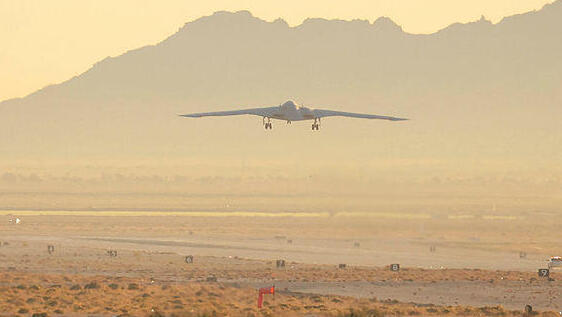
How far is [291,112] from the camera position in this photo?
8969cm

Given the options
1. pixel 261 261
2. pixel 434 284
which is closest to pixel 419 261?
pixel 261 261

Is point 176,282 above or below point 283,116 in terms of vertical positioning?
below

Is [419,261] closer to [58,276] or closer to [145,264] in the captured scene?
[145,264]

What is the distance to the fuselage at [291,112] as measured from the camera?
89250 millimetres

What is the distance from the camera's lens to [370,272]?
14000 cm

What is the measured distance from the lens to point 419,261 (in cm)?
18550

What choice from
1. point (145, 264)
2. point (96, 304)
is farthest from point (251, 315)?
point (145, 264)

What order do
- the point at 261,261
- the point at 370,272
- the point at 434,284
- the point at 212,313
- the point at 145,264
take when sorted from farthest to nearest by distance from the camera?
1. the point at 261,261
2. the point at 145,264
3. the point at 370,272
4. the point at 434,284
5. the point at 212,313

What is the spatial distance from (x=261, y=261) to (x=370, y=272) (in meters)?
37.3

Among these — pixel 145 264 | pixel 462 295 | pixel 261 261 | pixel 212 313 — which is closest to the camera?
pixel 212 313

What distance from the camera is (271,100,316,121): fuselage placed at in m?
89.2

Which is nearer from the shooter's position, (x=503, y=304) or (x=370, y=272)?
(x=503, y=304)

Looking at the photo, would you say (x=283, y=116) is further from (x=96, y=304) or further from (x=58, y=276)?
(x=58, y=276)

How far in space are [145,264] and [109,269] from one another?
15.1m
